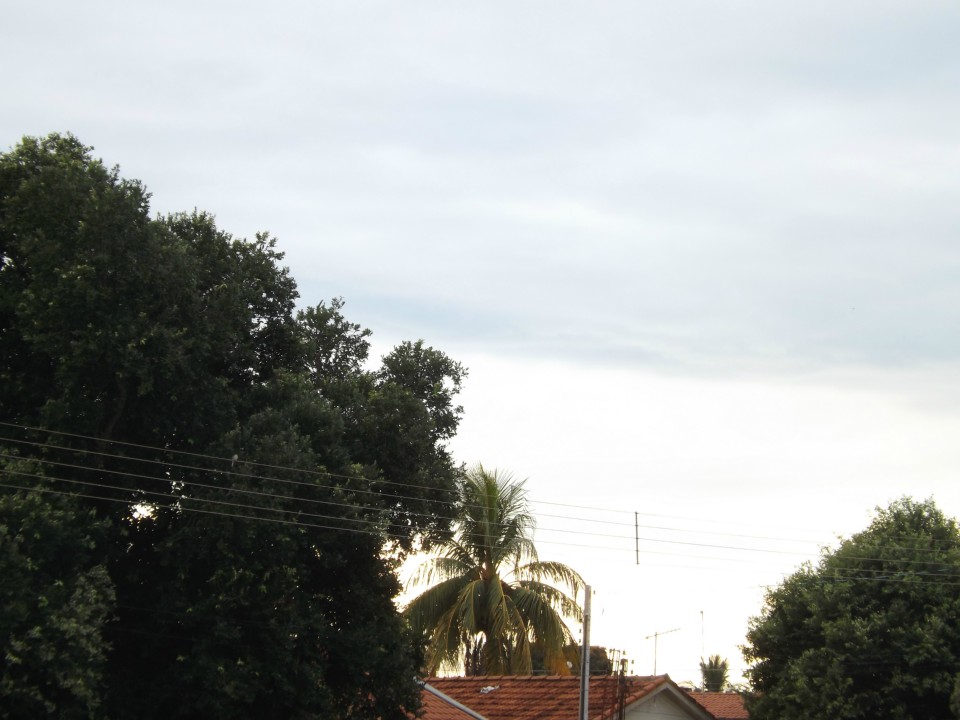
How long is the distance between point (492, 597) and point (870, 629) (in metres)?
10.9

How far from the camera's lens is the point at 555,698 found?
29.9 metres

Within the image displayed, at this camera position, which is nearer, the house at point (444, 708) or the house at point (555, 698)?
the house at point (444, 708)

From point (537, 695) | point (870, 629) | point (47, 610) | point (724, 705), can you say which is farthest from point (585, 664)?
point (724, 705)

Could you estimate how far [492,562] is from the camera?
34.6 meters

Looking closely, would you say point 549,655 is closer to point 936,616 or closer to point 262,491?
point 936,616

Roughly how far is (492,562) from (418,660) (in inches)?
514

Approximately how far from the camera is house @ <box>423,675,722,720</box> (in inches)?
1133

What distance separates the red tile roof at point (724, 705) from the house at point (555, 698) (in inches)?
451

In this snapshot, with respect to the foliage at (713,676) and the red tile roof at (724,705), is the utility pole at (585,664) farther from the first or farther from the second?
the foliage at (713,676)

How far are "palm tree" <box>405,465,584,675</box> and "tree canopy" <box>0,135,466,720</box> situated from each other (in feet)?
41.2

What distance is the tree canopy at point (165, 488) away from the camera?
17875 mm

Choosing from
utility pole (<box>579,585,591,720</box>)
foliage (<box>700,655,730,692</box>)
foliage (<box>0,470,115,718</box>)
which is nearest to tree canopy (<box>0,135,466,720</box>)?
foliage (<box>0,470,115,718</box>)

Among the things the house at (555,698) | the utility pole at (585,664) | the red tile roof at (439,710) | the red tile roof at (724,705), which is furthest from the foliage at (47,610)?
the red tile roof at (724,705)

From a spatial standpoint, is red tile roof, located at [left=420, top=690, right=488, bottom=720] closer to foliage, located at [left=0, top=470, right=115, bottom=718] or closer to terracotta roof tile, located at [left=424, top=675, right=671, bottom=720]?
terracotta roof tile, located at [left=424, top=675, right=671, bottom=720]
